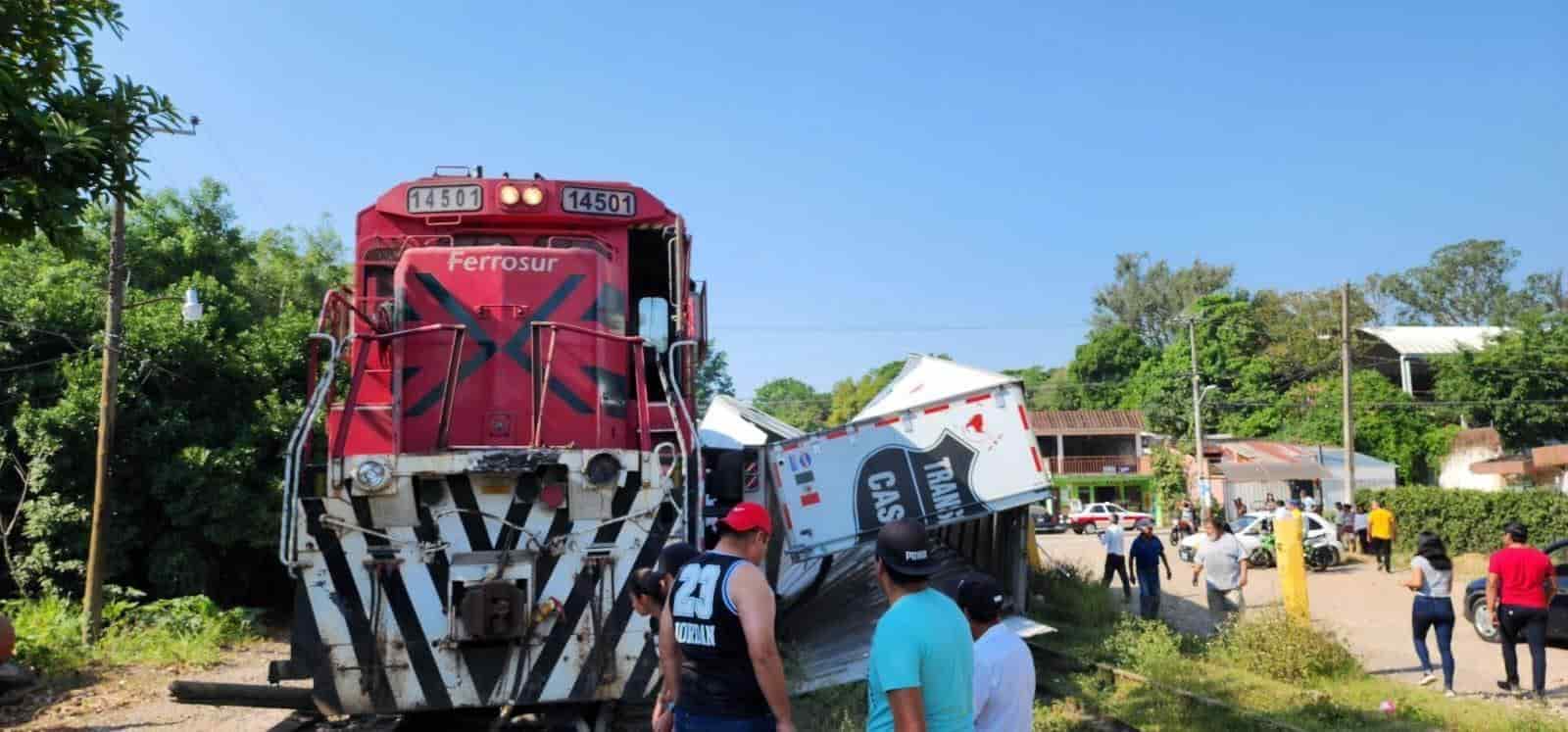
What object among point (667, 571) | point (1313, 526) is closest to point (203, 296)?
point (667, 571)

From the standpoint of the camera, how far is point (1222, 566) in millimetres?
13086

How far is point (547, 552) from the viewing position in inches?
247

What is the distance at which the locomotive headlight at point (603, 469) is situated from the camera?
6.21 metres

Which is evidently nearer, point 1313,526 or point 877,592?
point 877,592

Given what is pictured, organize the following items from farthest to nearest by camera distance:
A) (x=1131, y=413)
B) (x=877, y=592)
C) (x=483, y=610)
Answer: (x=1131, y=413), (x=877, y=592), (x=483, y=610)

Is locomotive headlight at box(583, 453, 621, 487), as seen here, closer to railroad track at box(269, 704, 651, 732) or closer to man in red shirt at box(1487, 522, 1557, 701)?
railroad track at box(269, 704, 651, 732)

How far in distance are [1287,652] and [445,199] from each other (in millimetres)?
8242

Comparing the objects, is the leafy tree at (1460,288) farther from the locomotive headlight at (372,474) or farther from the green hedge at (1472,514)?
the locomotive headlight at (372,474)

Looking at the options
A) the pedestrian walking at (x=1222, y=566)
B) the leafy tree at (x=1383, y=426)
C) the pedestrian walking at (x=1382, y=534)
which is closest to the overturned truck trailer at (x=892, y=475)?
the pedestrian walking at (x=1222, y=566)

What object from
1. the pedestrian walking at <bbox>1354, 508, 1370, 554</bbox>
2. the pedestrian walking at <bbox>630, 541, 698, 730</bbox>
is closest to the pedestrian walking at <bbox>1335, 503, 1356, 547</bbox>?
the pedestrian walking at <bbox>1354, 508, 1370, 554</bbox>

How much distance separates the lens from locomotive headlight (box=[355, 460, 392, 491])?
5980mm

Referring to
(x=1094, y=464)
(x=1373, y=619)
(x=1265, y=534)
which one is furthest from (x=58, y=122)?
(x=1094, y=464)

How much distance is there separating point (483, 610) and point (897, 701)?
339 centimetres

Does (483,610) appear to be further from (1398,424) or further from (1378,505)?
(1398,424)
